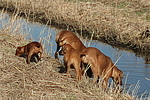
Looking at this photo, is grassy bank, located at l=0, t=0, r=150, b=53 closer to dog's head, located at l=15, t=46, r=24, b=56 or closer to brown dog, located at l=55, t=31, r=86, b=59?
brown dog, located at l=55, t=31, r=86, b=59

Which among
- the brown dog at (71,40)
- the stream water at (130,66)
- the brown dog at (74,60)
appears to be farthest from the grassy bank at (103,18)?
the brown dog at (74,60)

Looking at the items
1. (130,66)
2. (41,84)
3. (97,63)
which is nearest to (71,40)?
(97,63)

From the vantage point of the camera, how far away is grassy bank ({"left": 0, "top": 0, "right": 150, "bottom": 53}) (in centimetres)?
1341

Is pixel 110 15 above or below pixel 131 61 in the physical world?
above

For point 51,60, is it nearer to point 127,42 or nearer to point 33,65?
point 33,65

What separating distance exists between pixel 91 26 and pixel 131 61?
166 inches

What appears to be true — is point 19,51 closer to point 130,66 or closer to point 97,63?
point 97,63

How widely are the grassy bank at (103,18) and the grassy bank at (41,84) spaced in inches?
183

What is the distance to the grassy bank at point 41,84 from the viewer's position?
20.3 feet

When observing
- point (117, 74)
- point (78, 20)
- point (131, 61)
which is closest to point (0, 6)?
point (78, 20)

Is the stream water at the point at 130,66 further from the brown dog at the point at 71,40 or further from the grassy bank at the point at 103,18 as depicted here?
the brown dog at the point at 71,40

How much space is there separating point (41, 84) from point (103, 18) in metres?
9.49

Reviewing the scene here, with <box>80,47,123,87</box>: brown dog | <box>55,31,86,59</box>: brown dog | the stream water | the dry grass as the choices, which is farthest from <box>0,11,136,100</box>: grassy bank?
the stream water

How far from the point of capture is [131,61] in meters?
11.4
